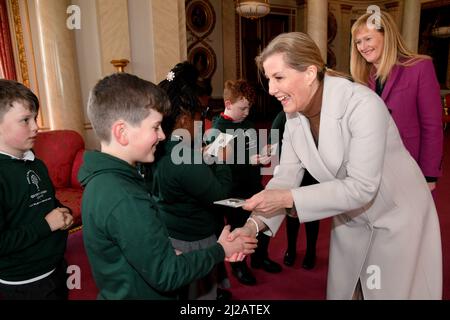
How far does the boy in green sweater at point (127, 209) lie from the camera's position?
1157 millimetres

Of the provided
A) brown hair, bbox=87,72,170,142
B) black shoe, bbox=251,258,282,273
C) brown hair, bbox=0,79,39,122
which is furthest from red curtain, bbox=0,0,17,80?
brown hair, bbox=87,72,170,142

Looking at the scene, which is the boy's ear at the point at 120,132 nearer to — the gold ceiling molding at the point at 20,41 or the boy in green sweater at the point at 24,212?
Answer: the boy in green sweater at the point at 24,212

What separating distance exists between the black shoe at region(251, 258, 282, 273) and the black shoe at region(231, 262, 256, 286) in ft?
0.65

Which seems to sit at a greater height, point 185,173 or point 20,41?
point 20,41

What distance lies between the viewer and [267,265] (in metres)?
3.30

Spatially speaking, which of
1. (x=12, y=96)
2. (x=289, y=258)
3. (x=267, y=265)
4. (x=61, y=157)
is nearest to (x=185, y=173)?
(x=12, y=96)

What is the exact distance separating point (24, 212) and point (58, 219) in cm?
15

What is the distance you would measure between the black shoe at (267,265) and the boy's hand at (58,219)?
1963 mm

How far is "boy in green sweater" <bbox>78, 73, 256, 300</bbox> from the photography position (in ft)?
3.80

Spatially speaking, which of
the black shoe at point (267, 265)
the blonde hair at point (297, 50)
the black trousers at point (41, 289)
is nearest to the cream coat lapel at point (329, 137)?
the blonde hair at point (297, 50)

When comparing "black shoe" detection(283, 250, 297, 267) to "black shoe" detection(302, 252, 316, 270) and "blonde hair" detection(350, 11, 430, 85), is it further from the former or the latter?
"blonde hair" detection(350, 11, 430, 85)

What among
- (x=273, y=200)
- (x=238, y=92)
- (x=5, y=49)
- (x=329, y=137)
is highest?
(x=5, y=49)

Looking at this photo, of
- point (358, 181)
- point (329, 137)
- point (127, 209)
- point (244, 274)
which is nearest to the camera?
point (127, 209)

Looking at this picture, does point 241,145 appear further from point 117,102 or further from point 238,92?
point 117,102
